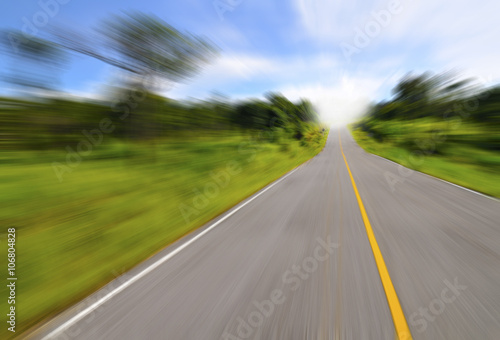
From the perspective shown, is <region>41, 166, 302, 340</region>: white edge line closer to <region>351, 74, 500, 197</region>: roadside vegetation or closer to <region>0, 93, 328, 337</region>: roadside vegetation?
<region>0, 93, 328, 337</region>: roadside vegetation

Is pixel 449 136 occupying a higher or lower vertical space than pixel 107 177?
lower

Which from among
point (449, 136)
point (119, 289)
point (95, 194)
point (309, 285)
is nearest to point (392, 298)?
point (309, 285)

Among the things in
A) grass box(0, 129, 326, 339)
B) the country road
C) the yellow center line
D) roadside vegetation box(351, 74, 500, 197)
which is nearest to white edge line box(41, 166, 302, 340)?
the country road

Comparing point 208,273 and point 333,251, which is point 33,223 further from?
point 333,251

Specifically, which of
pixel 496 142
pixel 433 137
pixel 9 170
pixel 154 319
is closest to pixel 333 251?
pixel 154 319

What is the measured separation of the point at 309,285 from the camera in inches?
119

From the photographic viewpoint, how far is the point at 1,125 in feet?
38.4

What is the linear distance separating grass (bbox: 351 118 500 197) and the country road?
6.98 m

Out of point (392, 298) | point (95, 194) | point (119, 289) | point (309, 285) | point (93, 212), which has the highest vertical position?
point (95, 194)

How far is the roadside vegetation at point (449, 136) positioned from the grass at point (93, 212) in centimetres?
882

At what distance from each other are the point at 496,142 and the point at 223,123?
29578 mm

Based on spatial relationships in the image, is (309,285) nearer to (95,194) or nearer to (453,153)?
(95,194)

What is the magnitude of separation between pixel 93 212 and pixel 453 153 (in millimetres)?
27590

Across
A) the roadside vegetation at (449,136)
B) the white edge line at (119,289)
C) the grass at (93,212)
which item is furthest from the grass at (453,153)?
the white edge line at (119,289)
